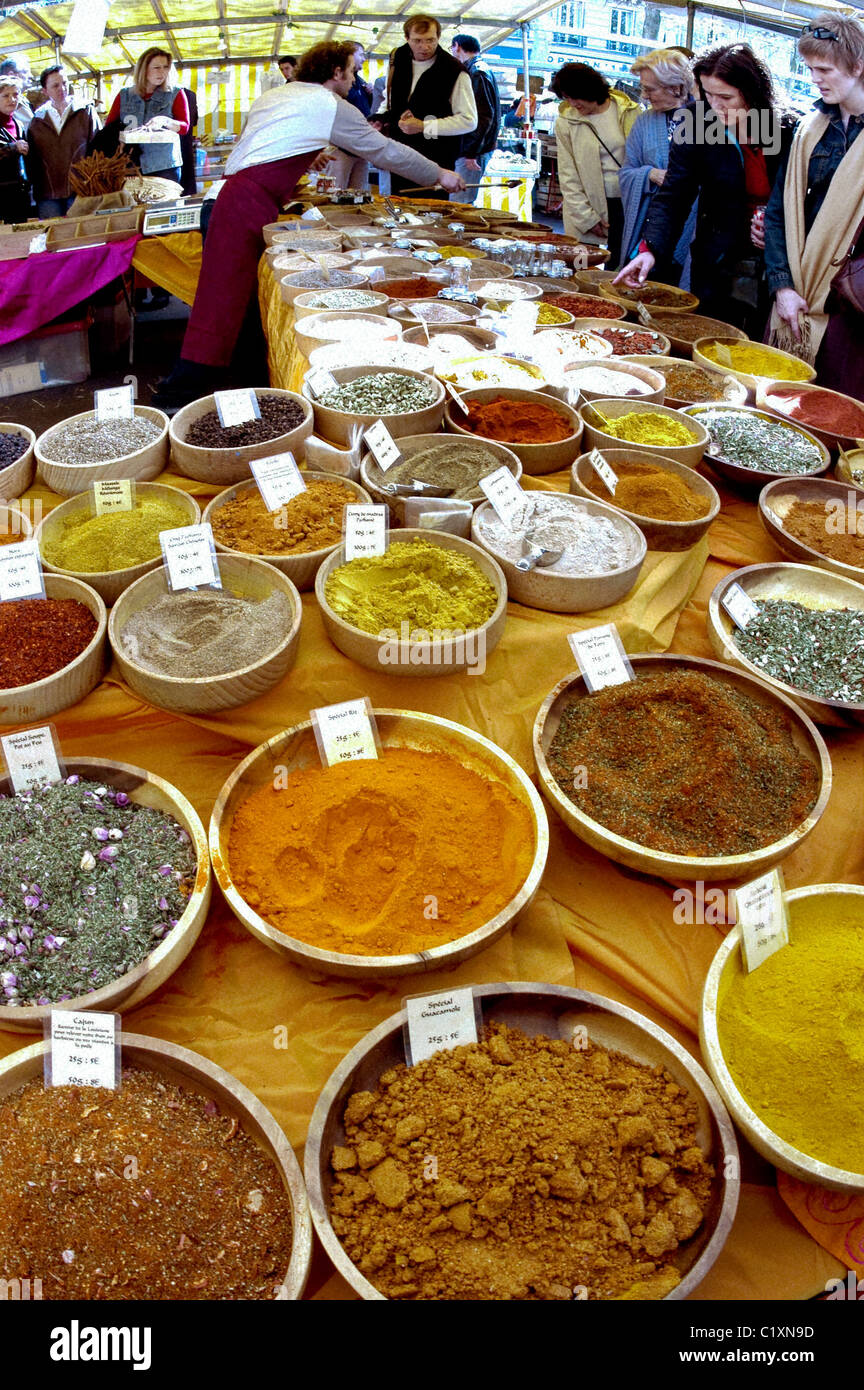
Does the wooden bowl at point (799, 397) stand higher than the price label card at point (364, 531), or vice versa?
the wooden bowl at point (799, 397)

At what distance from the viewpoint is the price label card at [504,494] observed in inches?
69.3

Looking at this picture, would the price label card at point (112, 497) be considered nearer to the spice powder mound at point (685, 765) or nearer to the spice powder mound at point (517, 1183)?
the spice powder mound at point (685, 765)

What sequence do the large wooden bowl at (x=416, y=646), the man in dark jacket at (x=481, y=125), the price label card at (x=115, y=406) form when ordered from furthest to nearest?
the man in dark jacket at (x=481, y=125), the price label card at (x=115, y=406), the large wooden bowl at (x=416, y=646)

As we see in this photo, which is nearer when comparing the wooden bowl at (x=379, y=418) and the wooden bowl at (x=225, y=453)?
the wooden bowl at (x=225, y=453)

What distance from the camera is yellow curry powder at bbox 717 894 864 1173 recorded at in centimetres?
102

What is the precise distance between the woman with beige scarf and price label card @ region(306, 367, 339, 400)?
1879 millimetres

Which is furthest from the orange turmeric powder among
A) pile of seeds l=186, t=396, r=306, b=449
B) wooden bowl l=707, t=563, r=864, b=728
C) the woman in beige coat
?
the woman in beige coat

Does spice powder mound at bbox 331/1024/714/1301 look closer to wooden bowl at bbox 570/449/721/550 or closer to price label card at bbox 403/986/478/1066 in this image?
price label card at bbox 403/986/478/1066

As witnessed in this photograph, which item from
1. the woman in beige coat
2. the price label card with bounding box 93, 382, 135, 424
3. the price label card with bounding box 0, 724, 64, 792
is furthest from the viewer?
the woman in beige coat

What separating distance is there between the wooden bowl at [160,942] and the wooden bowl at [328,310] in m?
1.93

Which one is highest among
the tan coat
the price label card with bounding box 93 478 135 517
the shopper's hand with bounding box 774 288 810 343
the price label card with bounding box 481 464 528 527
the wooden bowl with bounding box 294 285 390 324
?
the tan coat

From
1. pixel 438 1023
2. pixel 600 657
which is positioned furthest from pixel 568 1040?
pixel 600 657

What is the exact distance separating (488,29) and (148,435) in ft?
38.7

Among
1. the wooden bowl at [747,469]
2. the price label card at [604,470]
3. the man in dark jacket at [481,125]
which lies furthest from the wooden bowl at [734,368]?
the man in dark jacket at [481,125]
